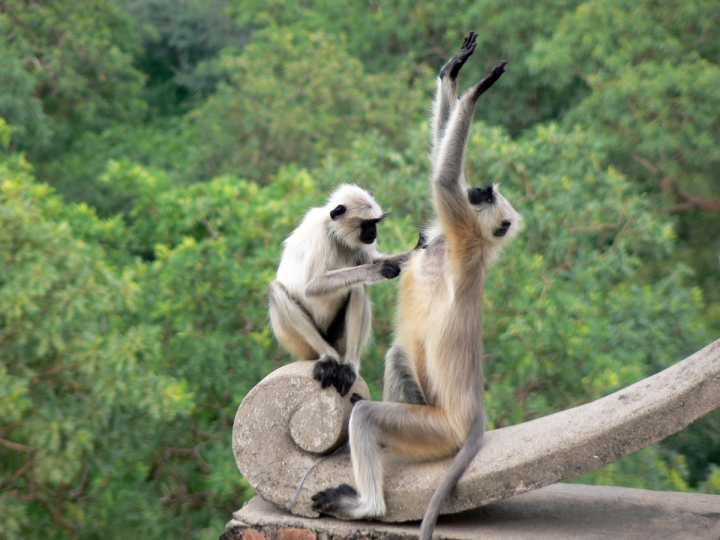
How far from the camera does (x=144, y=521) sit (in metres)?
6.66

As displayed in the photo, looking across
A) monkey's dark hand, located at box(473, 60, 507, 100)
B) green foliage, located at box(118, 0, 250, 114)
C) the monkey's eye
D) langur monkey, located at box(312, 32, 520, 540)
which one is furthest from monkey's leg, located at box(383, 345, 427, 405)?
green foliage, located at box(118, 0, 250, 114)

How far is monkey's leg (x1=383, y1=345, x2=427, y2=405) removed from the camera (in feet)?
12.7

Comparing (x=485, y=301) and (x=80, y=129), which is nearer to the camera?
(x=485, y=301)

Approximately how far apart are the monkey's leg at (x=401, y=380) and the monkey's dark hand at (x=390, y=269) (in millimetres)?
406

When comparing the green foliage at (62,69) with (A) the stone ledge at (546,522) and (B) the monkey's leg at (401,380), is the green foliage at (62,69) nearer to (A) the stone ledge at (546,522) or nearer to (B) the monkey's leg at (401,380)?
(B) the monkey's leg at (401,380)

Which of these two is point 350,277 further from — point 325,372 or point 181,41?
point 181,41

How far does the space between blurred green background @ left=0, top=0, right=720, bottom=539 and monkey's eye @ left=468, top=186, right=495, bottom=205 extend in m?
0.51

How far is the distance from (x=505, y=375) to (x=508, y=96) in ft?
28.8

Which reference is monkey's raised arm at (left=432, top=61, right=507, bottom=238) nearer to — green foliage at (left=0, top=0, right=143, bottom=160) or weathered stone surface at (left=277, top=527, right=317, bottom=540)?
weathered stone surface at (left=277, top=527, right=317, bottom=540)

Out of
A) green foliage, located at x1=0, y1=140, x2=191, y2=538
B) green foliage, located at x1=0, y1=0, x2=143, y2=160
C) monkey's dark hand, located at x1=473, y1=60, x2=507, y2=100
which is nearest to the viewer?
monkey's dark hand, located at x1=473, y1=60, x2=507, y2=100

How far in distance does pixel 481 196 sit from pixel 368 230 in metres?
0.63

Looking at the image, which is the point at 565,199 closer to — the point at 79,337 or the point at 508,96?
the point at 79,337

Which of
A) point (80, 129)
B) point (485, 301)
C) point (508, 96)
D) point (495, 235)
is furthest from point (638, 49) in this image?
point (80, 129)

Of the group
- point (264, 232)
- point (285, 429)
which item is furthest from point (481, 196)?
point (264, 232)
